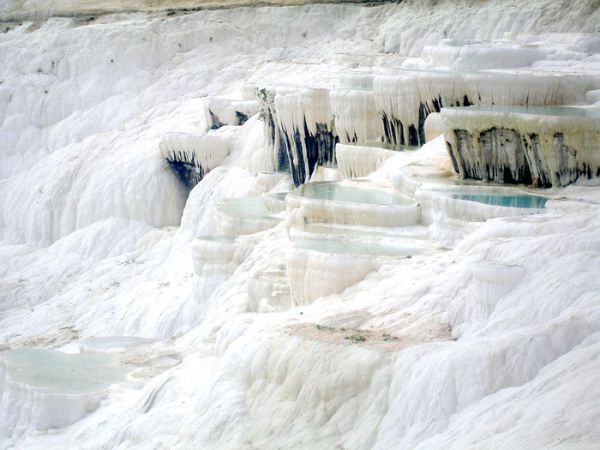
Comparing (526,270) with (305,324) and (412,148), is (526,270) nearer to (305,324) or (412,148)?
(305,324)

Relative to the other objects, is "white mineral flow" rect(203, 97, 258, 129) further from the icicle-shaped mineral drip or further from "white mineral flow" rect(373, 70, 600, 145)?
"white mineral flow" rect(373, 70, 600, 145)

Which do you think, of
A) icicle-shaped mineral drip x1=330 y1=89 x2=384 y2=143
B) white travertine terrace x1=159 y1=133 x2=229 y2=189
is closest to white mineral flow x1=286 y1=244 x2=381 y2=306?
icicle-shaped mineral drip x1=330 y1=89 x2=384 y2=143

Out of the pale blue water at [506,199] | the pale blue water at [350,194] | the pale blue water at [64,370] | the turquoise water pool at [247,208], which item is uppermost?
the pale blue water at [506,199]

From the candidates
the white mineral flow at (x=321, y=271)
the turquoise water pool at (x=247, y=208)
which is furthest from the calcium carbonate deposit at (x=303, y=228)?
the turquoise water pool at (x=247, y=208)

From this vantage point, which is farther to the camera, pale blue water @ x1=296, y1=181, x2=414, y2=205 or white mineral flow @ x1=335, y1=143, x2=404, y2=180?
white mineral flow @ x1=335, y1=143, x2=404, y2=180

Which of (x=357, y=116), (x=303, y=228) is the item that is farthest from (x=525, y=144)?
(x=357, y=116)

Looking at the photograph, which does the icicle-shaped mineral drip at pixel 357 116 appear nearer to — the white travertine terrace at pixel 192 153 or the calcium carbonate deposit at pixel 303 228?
the calcium carbonate deposit at pixel 303 228

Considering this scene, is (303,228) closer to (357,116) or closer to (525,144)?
(525,144)
